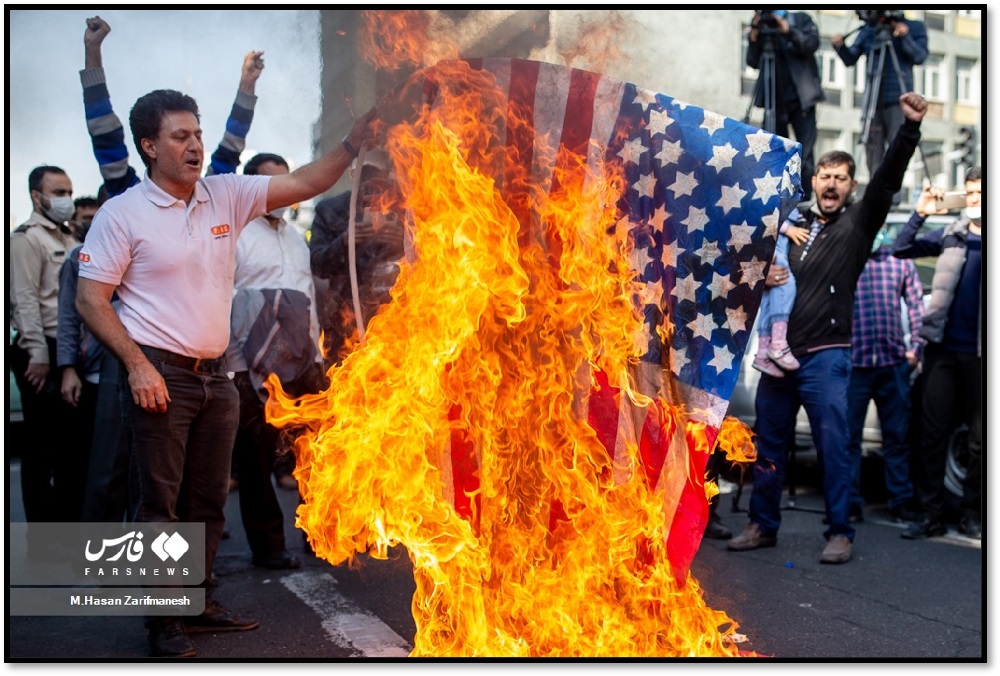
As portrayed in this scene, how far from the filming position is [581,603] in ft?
11.3

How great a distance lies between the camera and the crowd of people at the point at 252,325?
3.97 meters

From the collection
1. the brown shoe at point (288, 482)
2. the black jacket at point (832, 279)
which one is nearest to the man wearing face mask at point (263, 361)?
the brown shoe at point (288, 482)

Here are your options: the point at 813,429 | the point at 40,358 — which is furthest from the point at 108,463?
the point at 813,429

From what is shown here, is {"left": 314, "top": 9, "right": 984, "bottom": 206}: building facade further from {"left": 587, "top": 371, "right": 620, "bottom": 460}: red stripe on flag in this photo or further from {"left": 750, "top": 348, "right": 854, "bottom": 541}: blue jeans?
{"left": 587, "top": 371, "right": 620, "bottom": 460}: red stripe on flag

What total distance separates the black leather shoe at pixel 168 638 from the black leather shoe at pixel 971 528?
4292 millimetres

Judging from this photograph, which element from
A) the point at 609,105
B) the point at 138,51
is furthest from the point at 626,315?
the point at 138,51

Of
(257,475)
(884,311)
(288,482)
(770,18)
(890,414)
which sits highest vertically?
(770,18)

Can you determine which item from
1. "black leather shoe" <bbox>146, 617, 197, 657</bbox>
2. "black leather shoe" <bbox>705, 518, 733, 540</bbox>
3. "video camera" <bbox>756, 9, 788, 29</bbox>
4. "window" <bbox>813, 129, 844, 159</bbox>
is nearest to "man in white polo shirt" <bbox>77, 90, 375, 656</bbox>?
"black leather shoe" <bbox>146, 617, 197, 657</bbox>

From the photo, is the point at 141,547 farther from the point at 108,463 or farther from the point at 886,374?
the point at 886,374

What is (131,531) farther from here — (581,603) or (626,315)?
(626,315)

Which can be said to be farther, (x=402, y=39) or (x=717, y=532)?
(x=717, y=532)

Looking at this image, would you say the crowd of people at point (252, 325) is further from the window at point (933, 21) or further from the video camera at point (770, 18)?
the video camera at point (770, 18)

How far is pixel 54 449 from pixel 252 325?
1251mm

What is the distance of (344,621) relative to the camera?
14.3 feet
